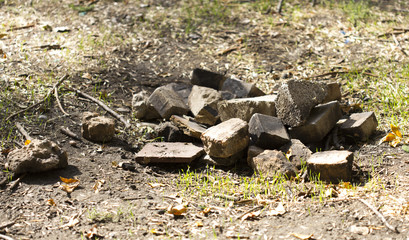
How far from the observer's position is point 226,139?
3.85 meters

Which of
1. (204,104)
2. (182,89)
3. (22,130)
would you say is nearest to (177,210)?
(204,104)

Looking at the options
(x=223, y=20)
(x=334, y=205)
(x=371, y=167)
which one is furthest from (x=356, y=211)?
(x=223, y=20)

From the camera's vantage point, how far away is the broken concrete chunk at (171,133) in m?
4.44

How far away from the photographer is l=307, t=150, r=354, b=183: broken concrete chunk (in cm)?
352

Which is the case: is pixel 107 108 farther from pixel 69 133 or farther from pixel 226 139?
pixel 226 139

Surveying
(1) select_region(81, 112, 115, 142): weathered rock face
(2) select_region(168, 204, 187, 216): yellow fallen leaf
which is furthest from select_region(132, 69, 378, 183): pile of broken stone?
(2) select_region(168, 204, 187, 216): yellow fallen leaf

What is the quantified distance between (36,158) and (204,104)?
1766 millimetres

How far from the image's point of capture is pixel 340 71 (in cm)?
560

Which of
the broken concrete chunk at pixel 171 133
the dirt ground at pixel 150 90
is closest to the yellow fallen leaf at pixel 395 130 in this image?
the dirt ground at pixel 150 90

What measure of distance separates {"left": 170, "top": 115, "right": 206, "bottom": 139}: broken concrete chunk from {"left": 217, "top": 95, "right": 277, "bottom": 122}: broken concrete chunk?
295mm

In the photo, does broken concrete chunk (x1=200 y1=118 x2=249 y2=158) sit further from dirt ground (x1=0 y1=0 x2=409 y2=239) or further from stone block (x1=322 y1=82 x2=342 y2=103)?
stone block (x1=322 y1=82 x2=342 y2=103)

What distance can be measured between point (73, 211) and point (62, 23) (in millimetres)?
4390

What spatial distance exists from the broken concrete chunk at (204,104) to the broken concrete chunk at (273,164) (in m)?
0.81

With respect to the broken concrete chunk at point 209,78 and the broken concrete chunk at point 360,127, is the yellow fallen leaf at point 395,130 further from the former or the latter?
the broken concrete chunk at point 209,78
